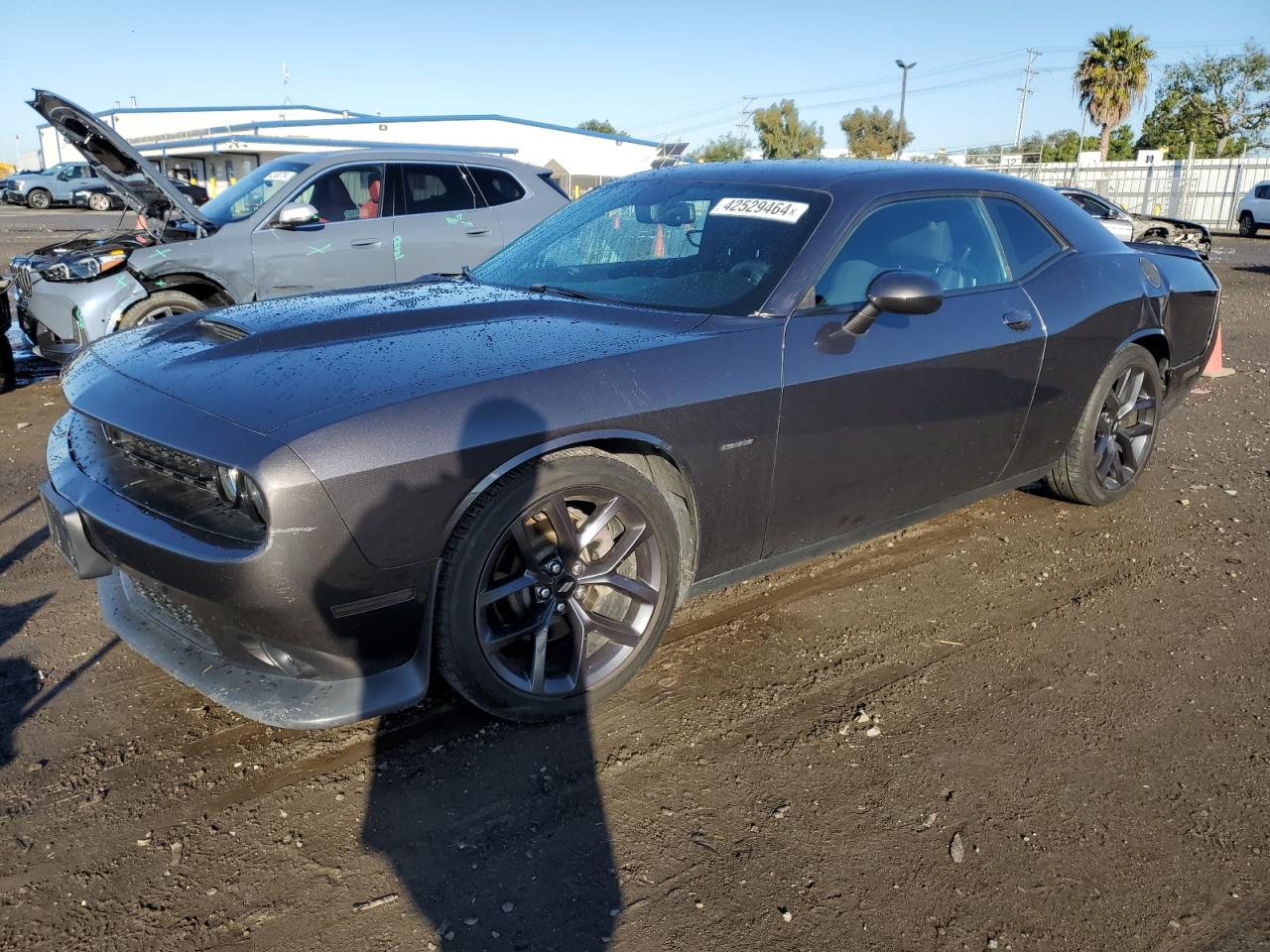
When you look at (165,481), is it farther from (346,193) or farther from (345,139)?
(345,139)

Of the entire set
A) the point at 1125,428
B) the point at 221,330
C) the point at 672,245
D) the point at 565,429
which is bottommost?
the point at 1125,428

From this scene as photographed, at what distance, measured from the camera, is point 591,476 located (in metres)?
2.70

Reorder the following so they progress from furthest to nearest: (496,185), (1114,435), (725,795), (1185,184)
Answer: (1185,184) → (496,185) → (1114,435) → (725,795)

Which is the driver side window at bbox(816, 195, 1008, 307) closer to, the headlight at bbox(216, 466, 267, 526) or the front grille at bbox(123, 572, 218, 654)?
the headlight at bbox(216, 466, 267, 526)

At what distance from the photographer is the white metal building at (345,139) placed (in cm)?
3825

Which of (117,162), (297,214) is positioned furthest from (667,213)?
(117,162)

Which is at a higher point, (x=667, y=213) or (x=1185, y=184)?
(x=1185, y=184)

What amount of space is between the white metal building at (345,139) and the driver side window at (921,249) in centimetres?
3403

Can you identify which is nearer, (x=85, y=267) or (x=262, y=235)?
(x=85, y=267)

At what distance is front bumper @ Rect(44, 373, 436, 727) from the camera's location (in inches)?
89.4

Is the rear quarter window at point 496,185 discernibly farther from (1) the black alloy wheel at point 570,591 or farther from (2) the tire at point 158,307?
(1) the black alloy wheel at point 570,591

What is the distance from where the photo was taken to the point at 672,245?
143 inches

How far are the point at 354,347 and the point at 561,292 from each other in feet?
3.10

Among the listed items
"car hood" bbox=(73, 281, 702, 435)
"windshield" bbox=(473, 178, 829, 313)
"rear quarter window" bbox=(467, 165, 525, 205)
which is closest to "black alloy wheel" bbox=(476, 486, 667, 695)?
"car hood" bbox=(73, 281, 702, 435)
